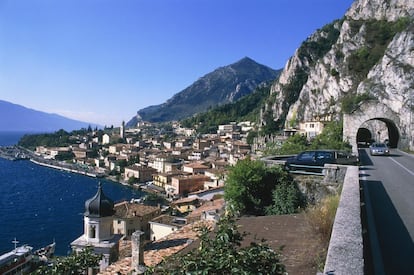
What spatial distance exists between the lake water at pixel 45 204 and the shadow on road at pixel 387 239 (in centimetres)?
3464

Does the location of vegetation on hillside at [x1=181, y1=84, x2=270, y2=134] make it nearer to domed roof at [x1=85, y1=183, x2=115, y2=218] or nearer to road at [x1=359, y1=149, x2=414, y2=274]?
domed roof at [x1=85, y1=183, x2=115, y2=218]

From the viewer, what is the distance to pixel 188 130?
16100 cm

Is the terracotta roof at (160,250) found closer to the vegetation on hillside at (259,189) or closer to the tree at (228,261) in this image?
the vegetation on hillside at (259,189)

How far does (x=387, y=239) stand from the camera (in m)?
5.16

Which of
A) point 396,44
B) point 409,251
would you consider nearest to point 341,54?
point 396,44

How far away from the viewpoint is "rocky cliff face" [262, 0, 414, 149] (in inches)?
1368

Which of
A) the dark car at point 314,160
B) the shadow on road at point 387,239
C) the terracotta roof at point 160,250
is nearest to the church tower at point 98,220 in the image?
the terracotta roof at point 160,250

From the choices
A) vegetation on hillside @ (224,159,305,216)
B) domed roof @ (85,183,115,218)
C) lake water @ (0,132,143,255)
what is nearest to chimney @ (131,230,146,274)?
vegetation on hillside @ (224,159,305,216)

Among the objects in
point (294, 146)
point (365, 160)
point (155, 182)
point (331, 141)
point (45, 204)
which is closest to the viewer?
point (365, 160)

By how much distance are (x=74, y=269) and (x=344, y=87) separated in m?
70.3

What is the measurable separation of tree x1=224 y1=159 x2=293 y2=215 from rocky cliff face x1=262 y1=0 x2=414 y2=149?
12.4m

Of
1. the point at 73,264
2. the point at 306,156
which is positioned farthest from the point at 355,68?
the point at 73,264

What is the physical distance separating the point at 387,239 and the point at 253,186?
225 inches

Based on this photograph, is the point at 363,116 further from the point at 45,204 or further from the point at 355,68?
the point at 45,204
